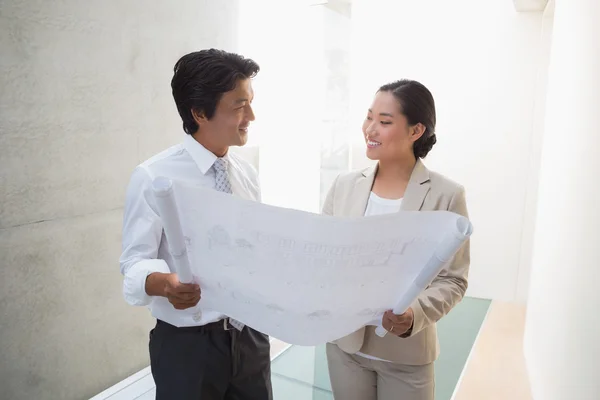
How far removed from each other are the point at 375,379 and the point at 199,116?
89cm

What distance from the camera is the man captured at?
113 cm

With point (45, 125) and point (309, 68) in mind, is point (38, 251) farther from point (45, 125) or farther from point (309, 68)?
point (309, 68)

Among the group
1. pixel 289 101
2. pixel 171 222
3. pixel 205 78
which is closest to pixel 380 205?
pixel 205 78

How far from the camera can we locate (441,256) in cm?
74

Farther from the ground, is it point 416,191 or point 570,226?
point 416,191

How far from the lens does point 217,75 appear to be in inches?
47.0

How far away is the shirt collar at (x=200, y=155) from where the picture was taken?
123cm

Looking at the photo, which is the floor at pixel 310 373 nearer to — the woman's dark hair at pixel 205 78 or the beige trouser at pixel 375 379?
the beige trouser at pixel 375 379

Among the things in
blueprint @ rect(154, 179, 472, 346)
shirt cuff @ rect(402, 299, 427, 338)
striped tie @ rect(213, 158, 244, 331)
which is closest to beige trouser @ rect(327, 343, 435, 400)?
shirt cuff @ rect(402, 299, 427, 338)

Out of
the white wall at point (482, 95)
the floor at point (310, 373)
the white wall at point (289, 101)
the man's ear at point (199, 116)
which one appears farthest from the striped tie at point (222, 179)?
the white wall at point (482, 95)

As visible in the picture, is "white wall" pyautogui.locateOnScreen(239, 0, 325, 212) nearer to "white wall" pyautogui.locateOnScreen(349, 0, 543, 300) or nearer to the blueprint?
"white wall" pyautogui.locateOnScreen(349, 0, 543, 300)

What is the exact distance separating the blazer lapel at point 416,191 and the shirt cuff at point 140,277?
66cm

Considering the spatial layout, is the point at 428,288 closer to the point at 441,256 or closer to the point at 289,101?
the point at 441,256

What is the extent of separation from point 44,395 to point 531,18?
435 centimetres
